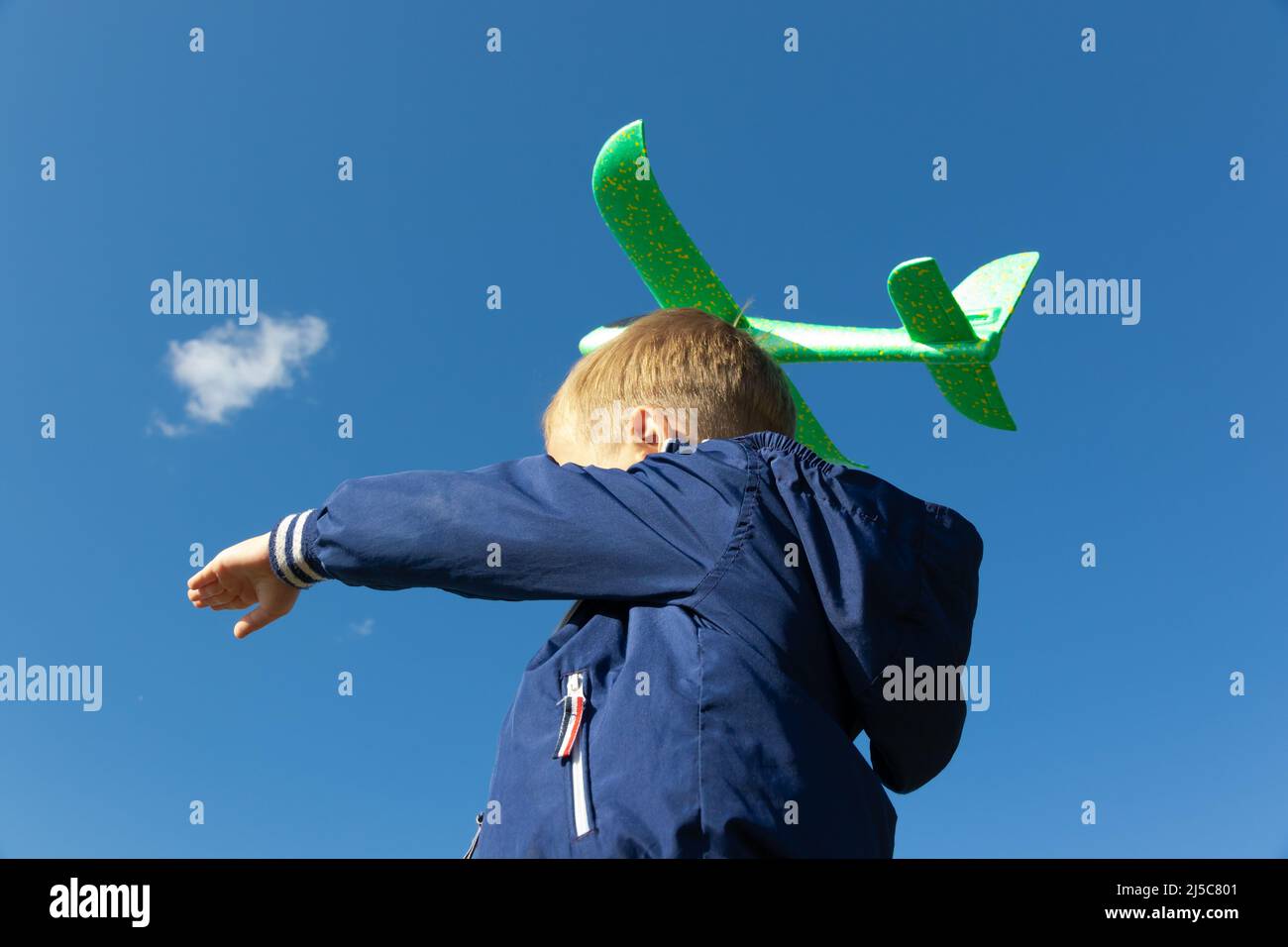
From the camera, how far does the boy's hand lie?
1509mm

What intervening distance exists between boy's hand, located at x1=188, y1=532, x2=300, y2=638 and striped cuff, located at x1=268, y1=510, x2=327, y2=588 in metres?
0.03

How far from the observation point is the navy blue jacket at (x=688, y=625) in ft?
4.25

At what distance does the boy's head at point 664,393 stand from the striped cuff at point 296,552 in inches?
21.0

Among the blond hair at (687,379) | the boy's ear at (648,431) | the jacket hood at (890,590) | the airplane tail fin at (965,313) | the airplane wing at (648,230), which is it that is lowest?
the jacket hood at (890,590)

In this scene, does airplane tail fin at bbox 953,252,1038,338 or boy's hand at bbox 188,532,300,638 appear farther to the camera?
airplane tail fin at bbox 953,252,1038,338

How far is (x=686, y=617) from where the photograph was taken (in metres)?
1.41

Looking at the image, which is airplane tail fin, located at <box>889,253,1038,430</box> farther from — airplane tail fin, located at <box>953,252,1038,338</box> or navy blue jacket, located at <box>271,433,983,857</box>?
navy blue jacket, located at <box>271,433,983,857</box>

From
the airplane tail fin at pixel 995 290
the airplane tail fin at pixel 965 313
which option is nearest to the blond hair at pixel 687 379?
the airplane tail fin at pixel 965 313

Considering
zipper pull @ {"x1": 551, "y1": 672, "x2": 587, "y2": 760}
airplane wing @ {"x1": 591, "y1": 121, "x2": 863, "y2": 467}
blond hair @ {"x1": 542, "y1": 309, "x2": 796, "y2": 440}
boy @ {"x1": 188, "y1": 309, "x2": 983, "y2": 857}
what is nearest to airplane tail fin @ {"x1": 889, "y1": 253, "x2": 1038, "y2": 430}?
airplane wing @ {"x1": 591, "y1": 121, "x2": 863, "y2": 467}

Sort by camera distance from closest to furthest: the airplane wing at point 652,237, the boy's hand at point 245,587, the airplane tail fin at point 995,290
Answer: the boy's hand at point 245,587 < the airplane wing at point 652,237 < the airplane tail fin at point 995,290

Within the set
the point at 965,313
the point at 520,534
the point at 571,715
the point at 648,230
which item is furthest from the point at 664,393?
the point at 965,313

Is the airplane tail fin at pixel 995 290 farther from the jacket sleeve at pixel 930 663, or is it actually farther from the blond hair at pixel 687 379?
the jacket sleeve at pixel 930 663

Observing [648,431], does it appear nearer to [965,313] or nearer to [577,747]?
[577,747]

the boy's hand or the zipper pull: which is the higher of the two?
the boy's hand
